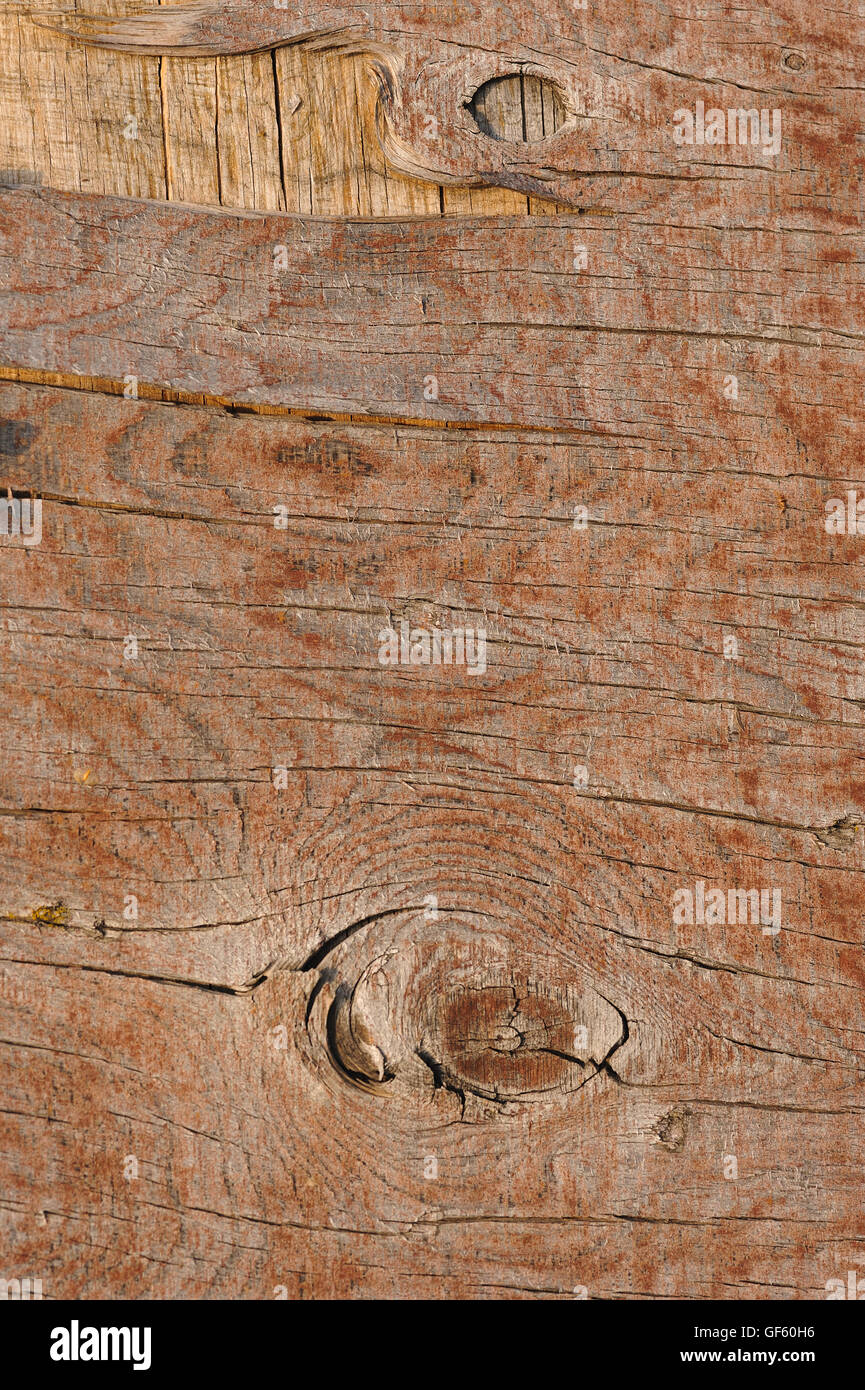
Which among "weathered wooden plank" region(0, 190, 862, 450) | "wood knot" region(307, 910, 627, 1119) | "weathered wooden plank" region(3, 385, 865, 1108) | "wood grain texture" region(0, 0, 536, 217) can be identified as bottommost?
"wood knot" region(307, 910, 627, 1119)

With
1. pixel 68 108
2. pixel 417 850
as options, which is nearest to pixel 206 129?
pixel 68 108

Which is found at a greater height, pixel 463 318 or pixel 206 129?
pixel 206 129

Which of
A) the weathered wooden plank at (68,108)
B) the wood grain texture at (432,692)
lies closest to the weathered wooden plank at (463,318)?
the wood grain texture at (432,692)

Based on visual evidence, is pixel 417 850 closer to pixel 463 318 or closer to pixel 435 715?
pixel 435 715

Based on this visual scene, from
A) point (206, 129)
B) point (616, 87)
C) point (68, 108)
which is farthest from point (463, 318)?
point (68, 108)

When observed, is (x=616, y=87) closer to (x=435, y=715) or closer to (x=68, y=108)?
(x=68, y=108)

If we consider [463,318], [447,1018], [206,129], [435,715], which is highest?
[206,129]

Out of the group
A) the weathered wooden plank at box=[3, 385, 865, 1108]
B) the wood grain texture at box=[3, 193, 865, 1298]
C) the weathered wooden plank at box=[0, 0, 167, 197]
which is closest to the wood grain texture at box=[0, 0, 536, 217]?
the weathered wooden plank at box=[0, 0, 167, 197]

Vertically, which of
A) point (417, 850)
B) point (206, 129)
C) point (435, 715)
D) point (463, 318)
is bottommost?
point (417, 850)

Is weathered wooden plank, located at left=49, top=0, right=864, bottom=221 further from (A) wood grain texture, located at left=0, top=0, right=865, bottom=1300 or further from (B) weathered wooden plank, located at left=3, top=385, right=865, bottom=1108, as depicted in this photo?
(B) weathered wooden plank, located at left=3, top=385, right=865, bottom=1108

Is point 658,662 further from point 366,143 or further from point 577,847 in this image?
point 366,143
